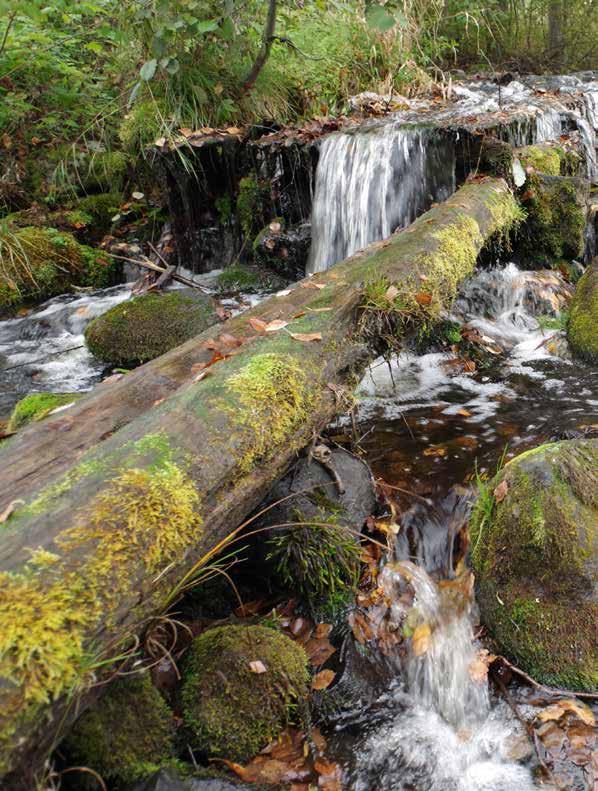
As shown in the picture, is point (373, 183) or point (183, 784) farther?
point (373, 183)

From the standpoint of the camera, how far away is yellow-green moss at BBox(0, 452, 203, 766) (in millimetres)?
1511

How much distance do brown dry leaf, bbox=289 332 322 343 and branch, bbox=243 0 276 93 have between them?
4845 millimetres

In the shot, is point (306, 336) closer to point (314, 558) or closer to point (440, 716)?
point (314, 558)

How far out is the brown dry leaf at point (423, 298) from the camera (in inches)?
143

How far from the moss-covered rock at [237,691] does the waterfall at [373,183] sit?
536cm

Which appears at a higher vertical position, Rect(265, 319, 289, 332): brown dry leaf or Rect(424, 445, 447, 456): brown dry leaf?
Rect(265, 319, 289, 332): brown dry leaf

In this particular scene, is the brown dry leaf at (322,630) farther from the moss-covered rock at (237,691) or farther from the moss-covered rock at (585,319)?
the moss-covered rock at (585,319)

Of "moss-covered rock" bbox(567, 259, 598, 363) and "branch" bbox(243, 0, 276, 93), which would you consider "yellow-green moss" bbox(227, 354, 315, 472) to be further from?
"branch" bbox(243, 0, 276, 93)

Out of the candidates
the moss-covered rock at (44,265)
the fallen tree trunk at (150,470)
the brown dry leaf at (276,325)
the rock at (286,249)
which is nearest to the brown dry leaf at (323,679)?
the fallen tree trunk at (150,470)

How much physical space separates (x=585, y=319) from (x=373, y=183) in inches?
111

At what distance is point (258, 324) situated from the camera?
3330mm

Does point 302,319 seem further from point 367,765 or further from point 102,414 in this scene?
point 367,765

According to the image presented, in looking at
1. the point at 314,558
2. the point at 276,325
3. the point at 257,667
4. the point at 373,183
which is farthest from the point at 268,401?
the point at 373,183

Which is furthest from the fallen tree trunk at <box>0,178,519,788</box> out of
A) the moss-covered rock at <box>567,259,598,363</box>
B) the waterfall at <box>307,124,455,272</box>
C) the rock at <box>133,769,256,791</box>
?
the waterfall at <box>307,124,455,272</box>
